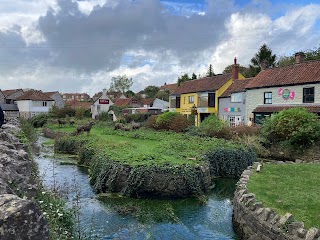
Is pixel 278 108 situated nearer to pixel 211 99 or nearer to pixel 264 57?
pixel 211 99

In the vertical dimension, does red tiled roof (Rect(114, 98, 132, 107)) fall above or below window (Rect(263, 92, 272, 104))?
above

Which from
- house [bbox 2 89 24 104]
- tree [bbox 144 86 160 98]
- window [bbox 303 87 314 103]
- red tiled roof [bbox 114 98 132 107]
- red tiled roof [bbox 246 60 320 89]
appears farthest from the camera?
tree [bbox 144 86 160 98]

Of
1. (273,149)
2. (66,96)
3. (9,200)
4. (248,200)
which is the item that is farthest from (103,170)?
(66,96)

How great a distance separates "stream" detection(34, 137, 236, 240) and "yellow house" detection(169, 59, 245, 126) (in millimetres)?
31027

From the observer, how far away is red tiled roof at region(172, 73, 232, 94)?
156 feet

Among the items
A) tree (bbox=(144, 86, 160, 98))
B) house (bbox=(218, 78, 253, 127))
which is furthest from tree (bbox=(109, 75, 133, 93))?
house (bbox=(218, 78, 253, 127))

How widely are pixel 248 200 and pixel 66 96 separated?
169 m

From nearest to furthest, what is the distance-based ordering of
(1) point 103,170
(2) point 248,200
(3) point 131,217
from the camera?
(2) point 248,200
(3) point 131,217
(1) point 103,170

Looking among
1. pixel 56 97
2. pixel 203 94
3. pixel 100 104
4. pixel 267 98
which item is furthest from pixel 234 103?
pixel 56 97

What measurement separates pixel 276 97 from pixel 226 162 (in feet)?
59.5

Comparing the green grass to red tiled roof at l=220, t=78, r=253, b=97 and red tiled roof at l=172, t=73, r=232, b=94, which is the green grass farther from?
red tiled roof at l=172, t=73, r=232, b=94

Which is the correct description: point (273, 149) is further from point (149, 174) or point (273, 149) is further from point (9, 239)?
point (9, 239)

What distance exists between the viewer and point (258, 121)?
123 ft

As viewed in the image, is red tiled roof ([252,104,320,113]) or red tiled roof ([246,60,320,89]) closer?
red tiled roof ([252,104,320,113])
